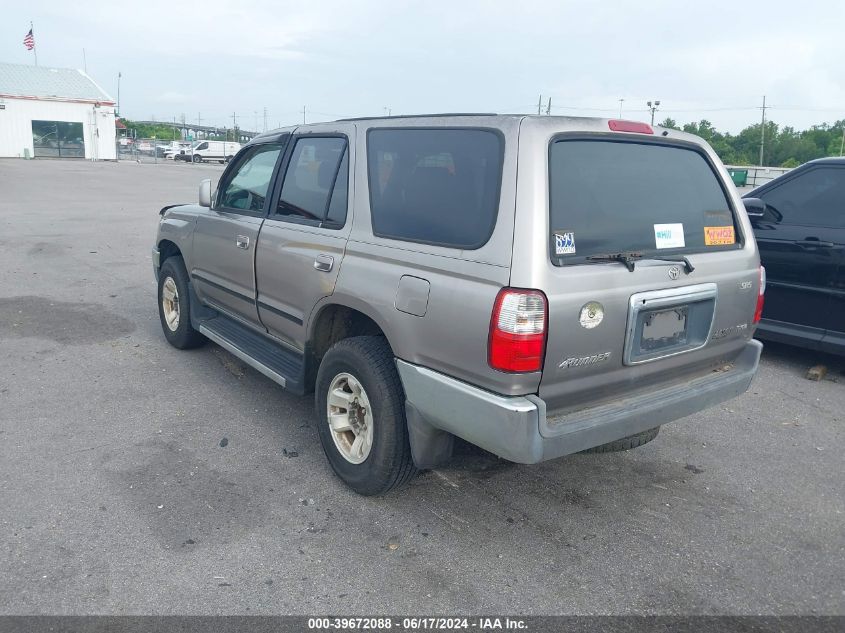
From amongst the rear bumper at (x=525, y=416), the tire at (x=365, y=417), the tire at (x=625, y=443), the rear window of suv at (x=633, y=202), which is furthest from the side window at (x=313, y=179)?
the tire at (x=625, y=443)

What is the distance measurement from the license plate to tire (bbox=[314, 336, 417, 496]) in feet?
3.89

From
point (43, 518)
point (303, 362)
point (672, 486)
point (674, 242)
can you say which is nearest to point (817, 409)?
point (672, 486)

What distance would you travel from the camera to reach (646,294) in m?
3.10

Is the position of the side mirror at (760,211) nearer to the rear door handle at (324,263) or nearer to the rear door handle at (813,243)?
the rear door handle at (813,243)

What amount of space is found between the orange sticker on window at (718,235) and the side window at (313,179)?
1.91m

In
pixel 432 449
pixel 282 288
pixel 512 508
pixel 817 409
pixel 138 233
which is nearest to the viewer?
pixel 432 449

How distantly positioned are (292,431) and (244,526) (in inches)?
45.8

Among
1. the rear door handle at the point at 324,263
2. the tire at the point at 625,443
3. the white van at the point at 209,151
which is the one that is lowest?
the tire at the point at 625,443

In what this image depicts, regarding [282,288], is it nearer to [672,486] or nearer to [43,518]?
[43,518]

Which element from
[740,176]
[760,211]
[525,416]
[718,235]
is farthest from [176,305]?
[740,176]

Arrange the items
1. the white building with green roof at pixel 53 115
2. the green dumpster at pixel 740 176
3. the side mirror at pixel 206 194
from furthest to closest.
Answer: the white building with green roof at pixel 53 115, the green dumpster at pixel 740 176, the side mirror at pixel 206 194

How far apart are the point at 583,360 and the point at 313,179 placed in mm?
2048

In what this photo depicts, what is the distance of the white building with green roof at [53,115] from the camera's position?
152ft

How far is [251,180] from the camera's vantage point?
4852 mm
